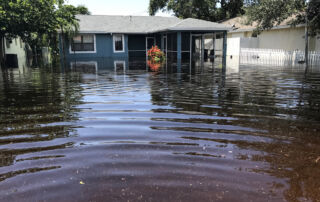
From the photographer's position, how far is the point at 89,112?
654 cm

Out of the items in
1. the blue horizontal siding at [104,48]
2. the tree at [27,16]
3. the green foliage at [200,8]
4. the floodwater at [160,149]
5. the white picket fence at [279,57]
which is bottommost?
the floodwater at [160,149]

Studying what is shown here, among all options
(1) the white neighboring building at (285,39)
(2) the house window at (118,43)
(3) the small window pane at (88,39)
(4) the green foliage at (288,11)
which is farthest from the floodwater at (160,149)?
(2) the house window at (118,43)

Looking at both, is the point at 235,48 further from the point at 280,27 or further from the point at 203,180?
the point at 203,180

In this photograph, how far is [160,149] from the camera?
4.29m

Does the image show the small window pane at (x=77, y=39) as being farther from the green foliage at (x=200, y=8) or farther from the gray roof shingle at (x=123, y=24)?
the green foliage at (x=200, y=8)

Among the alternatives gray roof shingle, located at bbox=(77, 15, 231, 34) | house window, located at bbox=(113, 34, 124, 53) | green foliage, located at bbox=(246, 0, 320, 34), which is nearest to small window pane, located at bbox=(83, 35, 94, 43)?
gray roof shingle, located at bbox=(77, 15, 231, 34)

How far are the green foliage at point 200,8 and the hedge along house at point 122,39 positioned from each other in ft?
37.5

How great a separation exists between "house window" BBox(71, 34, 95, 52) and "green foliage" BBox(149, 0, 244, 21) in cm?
1825

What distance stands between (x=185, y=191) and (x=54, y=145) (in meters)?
2.35

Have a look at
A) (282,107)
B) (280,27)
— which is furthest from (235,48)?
(282,107)

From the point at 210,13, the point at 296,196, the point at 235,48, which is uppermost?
the point at 210,13

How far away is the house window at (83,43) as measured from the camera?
94.4 feet

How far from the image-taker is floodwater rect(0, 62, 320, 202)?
123 inches

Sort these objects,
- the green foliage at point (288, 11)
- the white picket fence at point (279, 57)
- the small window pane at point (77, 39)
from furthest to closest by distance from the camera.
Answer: the small window pane at point (77, 39), the white picket fence at point (279, 57), the green foliage at point (288, 11)
